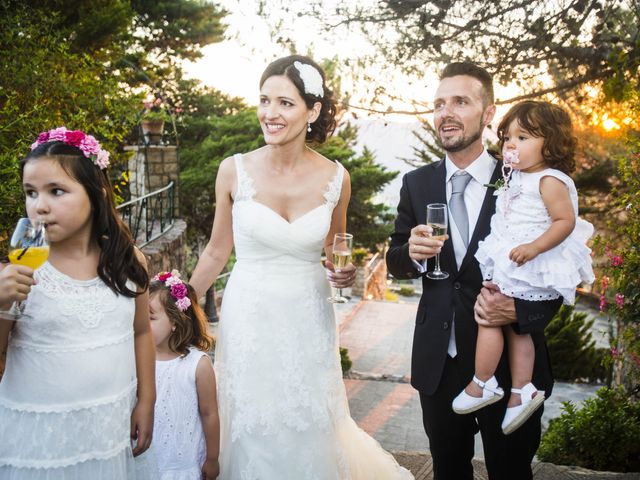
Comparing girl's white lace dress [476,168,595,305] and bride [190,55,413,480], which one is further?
bride [190,55,413,480]

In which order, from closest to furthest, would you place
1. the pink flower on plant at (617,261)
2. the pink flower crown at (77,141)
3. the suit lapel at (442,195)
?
the pink flower crown at (77,141) → the suit lapel at (442,195) → the pink flower on plant at (617,261)

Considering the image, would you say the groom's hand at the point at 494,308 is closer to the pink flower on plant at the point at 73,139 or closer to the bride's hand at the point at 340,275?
the bride's hand at the point at 340,275

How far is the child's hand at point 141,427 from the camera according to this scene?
6.73 feet

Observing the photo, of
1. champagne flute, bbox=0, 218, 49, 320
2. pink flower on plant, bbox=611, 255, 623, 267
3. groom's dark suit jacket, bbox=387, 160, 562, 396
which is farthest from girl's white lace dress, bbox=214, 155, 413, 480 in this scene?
pink flower on plant, bbox=611, 255, 623, 267

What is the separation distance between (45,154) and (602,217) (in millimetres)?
12640

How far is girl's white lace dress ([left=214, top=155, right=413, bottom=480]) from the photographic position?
2812 mm

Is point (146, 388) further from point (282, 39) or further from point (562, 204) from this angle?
point (282, 39)

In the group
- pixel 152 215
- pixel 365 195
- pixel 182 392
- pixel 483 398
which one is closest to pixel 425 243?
pixel 483 398

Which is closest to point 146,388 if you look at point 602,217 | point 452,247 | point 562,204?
point 452,247

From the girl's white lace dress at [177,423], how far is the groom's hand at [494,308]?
1.26m

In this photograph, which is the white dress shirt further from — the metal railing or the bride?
the metal railing

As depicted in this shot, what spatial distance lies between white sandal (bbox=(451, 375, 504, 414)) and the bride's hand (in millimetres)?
710

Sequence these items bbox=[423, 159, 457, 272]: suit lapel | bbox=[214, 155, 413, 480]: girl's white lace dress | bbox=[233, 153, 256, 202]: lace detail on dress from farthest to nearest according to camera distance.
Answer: bbox=[233, 153, 256, 202]: lace detail on dress < bbox=[214, 155, 413, 480]: girl's white lace dress < bbox=[423, 159, 457, 272]: suit lapel

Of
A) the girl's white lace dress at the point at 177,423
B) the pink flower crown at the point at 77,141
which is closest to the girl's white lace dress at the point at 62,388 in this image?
the pink flower crown at the point at 77,141
